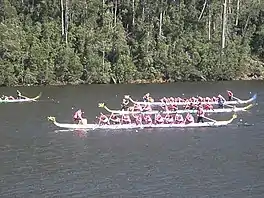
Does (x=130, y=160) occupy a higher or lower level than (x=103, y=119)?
higher

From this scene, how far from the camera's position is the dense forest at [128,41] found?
79750mm

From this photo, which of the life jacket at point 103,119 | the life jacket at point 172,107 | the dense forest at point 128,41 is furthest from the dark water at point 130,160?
the dense forest at point 128,41

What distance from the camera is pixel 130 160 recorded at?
32625 millimetres

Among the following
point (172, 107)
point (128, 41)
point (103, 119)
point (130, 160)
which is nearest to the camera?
point (130, 160)

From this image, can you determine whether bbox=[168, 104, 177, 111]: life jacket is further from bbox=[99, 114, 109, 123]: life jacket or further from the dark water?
bbox=[99, 114, 109, 123]: life jacket

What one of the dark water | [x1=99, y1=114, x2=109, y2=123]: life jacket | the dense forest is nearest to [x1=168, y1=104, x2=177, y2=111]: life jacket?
the dark water

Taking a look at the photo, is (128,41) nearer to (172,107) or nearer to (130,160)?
(172,107)

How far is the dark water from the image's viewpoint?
90.5 feet

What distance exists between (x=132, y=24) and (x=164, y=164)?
2371 inches

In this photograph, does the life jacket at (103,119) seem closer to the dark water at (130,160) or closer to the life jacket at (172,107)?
the dark water at (130,160)

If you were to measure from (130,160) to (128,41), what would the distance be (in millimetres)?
56055

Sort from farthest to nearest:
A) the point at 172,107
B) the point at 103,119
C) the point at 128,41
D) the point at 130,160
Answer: the point at 128,41 < the point at 172,107 < the point at 103,119 < the point at 130,160

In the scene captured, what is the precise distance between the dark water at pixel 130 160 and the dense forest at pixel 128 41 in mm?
31044

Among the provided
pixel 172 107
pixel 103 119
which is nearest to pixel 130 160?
pixel 103 119
